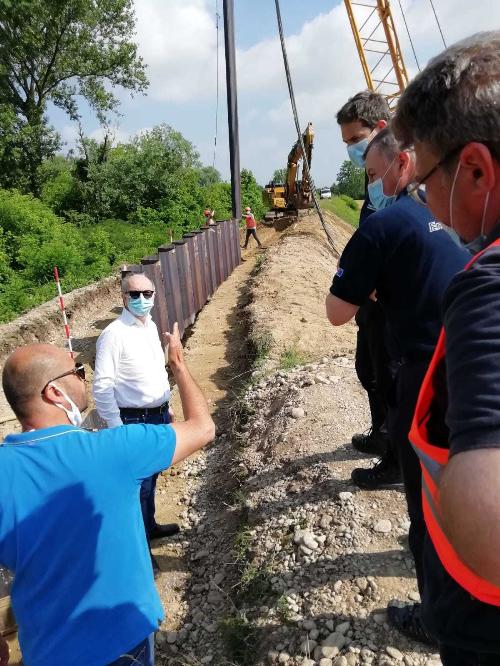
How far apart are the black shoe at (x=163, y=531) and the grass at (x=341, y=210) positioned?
29804 mm

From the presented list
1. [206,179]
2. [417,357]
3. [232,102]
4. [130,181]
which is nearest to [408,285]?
[417,357]

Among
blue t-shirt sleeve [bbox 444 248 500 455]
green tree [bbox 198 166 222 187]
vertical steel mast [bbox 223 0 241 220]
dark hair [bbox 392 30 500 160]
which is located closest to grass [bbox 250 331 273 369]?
dark hair [bbox 392 30 500 160]

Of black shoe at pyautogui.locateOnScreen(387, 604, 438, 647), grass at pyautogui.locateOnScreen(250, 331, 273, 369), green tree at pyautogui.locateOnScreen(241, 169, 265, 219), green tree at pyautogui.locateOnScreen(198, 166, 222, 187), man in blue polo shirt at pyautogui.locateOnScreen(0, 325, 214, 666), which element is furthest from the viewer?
green tree at pyautogui.locateOnScreen(198, 166, 222, 187)

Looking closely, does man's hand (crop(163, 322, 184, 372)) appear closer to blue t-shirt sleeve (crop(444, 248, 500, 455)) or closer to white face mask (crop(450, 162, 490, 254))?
white face mask (crop(450, 162, 490, 254))

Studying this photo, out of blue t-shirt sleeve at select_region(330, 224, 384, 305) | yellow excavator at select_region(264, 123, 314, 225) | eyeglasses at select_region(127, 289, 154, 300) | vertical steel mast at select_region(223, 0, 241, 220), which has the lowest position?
blue t-shirt sleeve at select_region(330, 224, 384, 305)

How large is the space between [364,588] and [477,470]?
90.8 inches

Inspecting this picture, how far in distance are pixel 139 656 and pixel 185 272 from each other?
7.70 metres

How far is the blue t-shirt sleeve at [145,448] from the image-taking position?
174 centimetres

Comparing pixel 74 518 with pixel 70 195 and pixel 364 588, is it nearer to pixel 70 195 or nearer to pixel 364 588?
pixel 364 588

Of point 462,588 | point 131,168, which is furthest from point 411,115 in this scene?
point 131,168

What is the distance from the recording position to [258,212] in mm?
32031

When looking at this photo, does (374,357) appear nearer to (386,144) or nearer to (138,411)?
(386,144)

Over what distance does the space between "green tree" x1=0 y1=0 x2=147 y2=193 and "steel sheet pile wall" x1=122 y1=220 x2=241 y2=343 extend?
18.7 m

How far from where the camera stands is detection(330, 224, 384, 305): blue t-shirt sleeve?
2.25 meters
